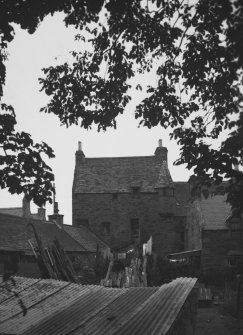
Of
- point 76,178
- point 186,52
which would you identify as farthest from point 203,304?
point 76,178

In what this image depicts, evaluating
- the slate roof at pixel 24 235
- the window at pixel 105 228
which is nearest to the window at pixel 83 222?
the window at pixel 105 228

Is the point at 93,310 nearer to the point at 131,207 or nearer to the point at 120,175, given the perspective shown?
the point at 131,207

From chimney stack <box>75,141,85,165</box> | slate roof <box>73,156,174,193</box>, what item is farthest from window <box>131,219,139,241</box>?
chimney stack <box>75,141,85,165</box>

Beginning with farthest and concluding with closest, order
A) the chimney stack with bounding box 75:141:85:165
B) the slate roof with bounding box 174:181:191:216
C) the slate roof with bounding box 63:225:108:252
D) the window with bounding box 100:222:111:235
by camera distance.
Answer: the chimney stack with bounding box 75:141:85:165 < the slate roof with bounding box 174:181:191:216 < the window with bounding box 100:222:111:235 < the slate roof with bounding box 63:225:108:252

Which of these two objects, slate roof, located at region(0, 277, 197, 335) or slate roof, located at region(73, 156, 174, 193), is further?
slate roof, located at region(73, 156, 174, 193)

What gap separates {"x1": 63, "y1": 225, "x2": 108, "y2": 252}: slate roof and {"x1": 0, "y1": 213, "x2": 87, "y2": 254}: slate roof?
77 centimetres

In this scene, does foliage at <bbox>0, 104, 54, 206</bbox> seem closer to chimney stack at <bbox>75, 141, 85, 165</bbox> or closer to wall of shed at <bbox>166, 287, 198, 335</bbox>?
wall of shed at <bbox>166, 287, 198, 335</bbox>

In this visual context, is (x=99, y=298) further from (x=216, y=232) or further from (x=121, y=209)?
(x=121, y=209)

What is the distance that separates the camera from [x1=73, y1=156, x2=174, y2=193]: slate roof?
4191 centimetres

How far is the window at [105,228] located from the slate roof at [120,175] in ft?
11.4

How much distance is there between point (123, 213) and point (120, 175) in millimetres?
A: 4362

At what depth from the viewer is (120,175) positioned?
A: 43438mm

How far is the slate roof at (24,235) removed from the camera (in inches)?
1158

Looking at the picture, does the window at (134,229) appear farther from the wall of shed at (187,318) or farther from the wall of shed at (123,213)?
the wall of shed at (187,318)
